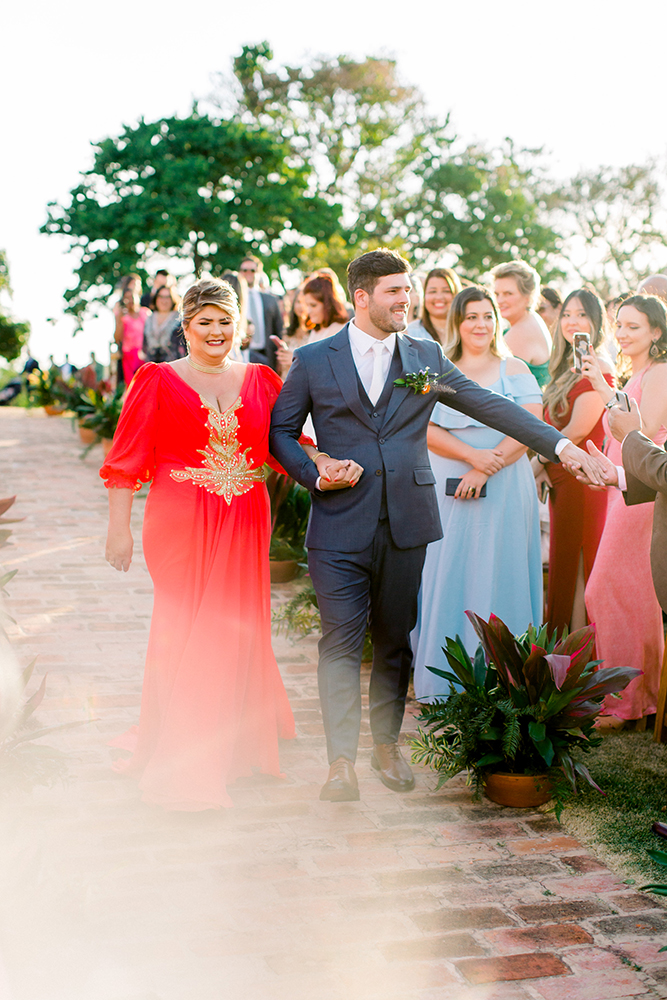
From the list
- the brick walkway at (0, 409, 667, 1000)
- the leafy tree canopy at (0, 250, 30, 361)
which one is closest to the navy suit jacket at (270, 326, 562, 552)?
the brick walkway at (0, 409, 667, 1000)

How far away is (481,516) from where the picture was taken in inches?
221

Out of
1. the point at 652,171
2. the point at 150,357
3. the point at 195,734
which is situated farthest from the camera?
the point at 652,171

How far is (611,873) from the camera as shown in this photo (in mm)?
3809

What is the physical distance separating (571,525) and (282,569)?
10.3 feet

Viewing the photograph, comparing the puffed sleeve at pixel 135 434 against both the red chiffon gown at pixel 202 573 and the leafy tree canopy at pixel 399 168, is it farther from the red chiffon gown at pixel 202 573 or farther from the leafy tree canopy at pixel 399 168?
the leafy tree canopy at pixel 399 168

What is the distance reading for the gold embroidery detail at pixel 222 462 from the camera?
4.50m

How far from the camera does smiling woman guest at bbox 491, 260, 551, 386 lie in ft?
21.8

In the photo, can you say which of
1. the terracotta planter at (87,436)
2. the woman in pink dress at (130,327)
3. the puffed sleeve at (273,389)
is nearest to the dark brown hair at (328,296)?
the puffed sleeve at (273,389)

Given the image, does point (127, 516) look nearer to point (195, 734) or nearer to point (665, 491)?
point (195, 734)

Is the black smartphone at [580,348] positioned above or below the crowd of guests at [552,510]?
above

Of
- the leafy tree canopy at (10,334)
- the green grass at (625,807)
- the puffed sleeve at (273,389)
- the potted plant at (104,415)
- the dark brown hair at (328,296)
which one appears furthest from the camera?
the leafy tree canopy at (10,334)

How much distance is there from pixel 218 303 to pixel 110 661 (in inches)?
113

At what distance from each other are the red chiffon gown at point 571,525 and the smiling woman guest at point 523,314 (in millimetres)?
861

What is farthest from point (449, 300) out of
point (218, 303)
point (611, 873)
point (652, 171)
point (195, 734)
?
point (652, 171)
